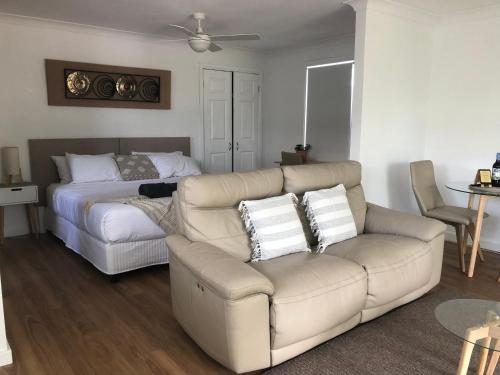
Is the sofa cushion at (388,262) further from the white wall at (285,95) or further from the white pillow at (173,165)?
the white wall at (285,95)

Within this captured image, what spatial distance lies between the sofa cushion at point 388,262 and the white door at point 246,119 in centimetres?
382

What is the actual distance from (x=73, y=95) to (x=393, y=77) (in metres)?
3.63

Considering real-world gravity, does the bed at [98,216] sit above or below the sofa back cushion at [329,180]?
below

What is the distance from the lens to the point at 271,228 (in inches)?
96.8

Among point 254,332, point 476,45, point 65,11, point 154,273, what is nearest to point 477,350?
point 254,332

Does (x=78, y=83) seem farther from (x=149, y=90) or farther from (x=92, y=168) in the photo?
(x=92, y=168)

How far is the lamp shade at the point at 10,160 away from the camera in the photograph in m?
4.23

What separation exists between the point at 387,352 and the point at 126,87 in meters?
4.36

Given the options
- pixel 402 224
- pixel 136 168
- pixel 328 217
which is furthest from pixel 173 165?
pixel 402 224

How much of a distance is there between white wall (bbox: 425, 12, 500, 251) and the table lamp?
453 cm

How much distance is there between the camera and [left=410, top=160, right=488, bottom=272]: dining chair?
3.48m

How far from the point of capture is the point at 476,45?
4012 mm

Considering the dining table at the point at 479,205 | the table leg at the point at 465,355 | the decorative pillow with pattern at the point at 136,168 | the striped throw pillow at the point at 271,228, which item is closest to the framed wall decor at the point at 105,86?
the decorative pillow with pattern at the point at 136,168

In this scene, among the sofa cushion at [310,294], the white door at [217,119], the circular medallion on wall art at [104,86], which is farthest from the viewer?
the white door at [217,119]
